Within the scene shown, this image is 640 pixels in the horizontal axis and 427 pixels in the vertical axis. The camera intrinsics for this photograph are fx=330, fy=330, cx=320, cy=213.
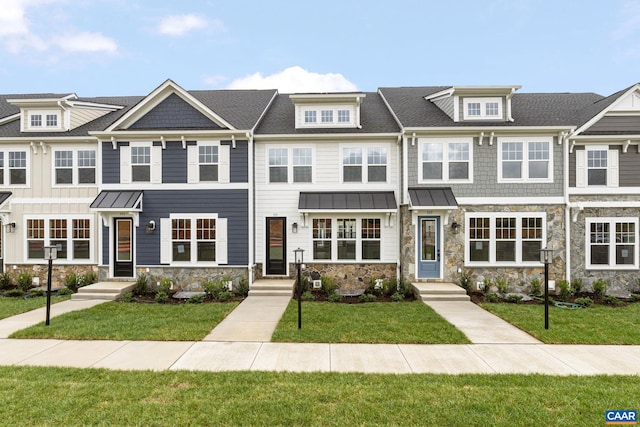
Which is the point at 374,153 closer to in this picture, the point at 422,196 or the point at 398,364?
the point at 422,196

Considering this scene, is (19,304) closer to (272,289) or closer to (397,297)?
(272,289)

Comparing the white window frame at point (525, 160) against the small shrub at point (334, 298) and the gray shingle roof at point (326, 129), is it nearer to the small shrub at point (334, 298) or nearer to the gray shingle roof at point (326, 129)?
the gray shingle roof at point (326, 129)

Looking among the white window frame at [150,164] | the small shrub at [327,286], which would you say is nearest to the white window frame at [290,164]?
the small shrub at [327,286]

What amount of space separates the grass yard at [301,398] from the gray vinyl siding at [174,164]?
7747 millimetres

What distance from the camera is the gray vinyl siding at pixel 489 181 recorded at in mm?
11797

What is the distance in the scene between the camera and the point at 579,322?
8180 millimetres

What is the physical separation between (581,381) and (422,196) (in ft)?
23.9

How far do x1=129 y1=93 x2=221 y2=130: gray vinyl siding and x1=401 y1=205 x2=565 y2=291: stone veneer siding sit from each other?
27.1 feet

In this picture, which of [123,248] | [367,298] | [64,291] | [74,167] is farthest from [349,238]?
[74,167]

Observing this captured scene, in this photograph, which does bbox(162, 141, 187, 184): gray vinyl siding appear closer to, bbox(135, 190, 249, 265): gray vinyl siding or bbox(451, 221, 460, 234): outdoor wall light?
bbox(135, 190, 249, 265): gray vinyl siding

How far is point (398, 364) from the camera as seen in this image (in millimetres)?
5867

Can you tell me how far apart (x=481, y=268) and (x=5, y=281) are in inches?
695

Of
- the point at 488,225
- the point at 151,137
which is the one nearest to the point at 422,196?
the point at 488,225

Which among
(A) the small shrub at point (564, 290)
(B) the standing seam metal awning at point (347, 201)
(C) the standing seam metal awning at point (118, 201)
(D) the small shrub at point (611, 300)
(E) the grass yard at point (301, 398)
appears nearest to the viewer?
(E) the grass yard at point (301, 398)
